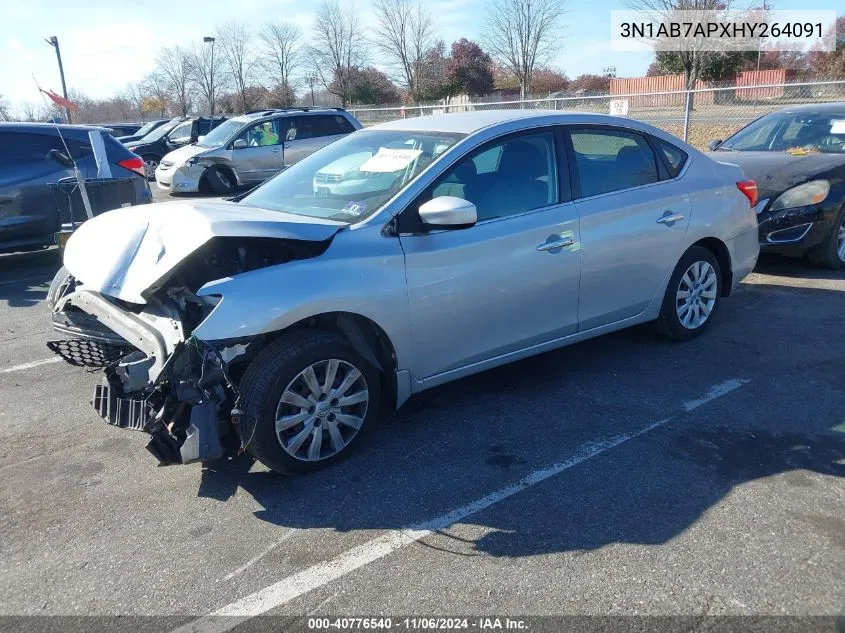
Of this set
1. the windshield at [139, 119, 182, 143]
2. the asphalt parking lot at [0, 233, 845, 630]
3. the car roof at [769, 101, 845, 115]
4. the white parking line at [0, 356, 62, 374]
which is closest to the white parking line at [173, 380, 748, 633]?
the asphalt parking lot at [0, 233, 845, 630]

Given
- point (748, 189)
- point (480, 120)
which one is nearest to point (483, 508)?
point (480, 120)

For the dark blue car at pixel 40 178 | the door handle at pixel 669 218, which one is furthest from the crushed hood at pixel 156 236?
the dark blue car at pixel 40 178

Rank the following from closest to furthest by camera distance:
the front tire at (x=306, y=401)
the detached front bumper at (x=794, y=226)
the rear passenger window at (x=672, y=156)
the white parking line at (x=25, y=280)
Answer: the front tire at (x=306, y=401)
the rear passenger window at (x=672, y=156)
the detached front bumper at (x=794, y=226)
the white parking line at (x=25, y=280)

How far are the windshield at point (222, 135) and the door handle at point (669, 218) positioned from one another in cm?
1162

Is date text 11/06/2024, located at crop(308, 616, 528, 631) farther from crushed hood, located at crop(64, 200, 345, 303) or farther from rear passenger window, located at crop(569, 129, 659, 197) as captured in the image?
rear passenger window, located at crop(569, 129, 659, 197)

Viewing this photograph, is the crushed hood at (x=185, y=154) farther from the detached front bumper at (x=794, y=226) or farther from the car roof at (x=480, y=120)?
the detached front bumper at (x=794, y=226)

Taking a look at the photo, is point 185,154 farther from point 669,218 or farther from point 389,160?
point 669,218

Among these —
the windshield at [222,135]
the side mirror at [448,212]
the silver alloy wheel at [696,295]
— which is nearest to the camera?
the side mirror at [448,212]

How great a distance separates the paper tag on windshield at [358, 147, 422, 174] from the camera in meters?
4.22

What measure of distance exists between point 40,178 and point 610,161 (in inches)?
264

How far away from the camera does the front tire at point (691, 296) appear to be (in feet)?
17.3

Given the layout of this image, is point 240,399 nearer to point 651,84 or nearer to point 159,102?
point 651,84

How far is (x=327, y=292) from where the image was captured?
351cm

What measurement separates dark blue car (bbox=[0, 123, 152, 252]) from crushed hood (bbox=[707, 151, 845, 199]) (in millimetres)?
6911
